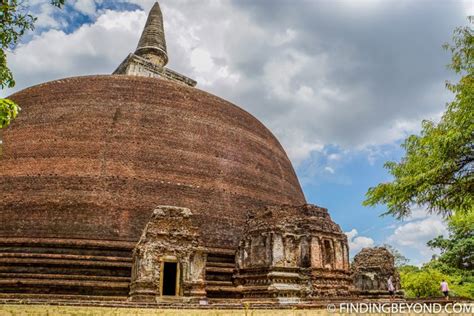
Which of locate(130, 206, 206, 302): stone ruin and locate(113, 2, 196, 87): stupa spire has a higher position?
locate(113, 2, 196, 87): stupa spire

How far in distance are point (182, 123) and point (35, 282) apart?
710cm

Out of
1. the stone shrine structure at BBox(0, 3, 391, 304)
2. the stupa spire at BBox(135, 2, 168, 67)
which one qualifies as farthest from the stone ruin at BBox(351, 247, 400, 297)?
the stupa spire at BBox(135, 2, 168, 67)

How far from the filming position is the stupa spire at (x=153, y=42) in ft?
80.6

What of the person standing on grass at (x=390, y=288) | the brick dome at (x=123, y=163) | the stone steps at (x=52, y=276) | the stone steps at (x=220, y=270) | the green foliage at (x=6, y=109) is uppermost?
the brick dome at (x=123, y=163)

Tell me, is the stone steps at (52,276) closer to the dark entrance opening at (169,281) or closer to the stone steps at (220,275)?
the dark entrance opening at (169,281)

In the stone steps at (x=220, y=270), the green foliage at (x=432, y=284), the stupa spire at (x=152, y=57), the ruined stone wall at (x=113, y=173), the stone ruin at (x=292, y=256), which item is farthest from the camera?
the stupa spire at (x=152, y=57)

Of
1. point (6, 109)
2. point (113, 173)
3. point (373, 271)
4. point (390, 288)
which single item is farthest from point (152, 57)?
point (6, 109)

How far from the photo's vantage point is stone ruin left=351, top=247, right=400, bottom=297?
1691 cm

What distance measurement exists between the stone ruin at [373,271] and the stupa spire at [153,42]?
15.3 metres

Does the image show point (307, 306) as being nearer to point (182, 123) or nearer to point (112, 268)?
point (112, 268)

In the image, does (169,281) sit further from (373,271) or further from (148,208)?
(373,271)

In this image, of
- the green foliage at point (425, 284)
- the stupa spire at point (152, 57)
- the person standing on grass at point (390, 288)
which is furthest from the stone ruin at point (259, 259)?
the stupa spire at point (152, 57)

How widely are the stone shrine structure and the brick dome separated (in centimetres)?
4

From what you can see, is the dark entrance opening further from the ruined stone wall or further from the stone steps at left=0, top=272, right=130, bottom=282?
the stone steps at left=0, top=272, right=130, bottom=282
